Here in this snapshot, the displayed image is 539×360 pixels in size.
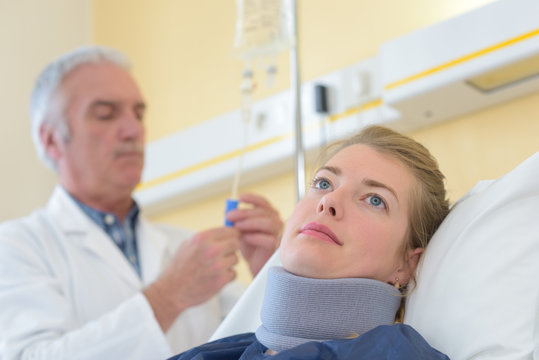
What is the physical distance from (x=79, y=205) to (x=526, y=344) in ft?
5.50

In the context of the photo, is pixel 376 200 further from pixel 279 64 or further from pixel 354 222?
pixel 279 64

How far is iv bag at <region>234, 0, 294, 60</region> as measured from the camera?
7.11 feet

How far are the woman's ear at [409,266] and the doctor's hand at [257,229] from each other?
638 mm

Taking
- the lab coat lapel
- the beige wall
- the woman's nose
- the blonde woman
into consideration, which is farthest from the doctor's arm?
the beige wall

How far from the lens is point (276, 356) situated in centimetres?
111

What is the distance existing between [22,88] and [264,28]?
156cm

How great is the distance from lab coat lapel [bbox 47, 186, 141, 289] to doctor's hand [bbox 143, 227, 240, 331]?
1.22 feet

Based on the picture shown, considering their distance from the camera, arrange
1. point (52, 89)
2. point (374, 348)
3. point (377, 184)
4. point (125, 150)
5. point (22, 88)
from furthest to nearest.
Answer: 1. point (22, 88)
2. point (52, 89)
3. point (125, 150)
4. point (377, 184)
5. point (374, 348)

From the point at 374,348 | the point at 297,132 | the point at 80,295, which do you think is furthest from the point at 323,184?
the point at 80,295

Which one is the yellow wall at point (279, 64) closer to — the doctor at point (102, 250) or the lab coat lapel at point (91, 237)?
the doctor at point (102, 250)

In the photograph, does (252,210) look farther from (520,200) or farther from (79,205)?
(520,200)

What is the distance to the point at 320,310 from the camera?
3.93ft

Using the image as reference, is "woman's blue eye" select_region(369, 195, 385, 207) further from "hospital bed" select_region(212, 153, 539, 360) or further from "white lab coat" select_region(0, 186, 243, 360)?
"white lab coat" select_region(0, 186, 243, 360)

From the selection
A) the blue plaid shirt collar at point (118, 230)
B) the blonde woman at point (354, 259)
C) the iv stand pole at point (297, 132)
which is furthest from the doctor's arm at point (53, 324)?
the iv stand pole at point (297, 132)
